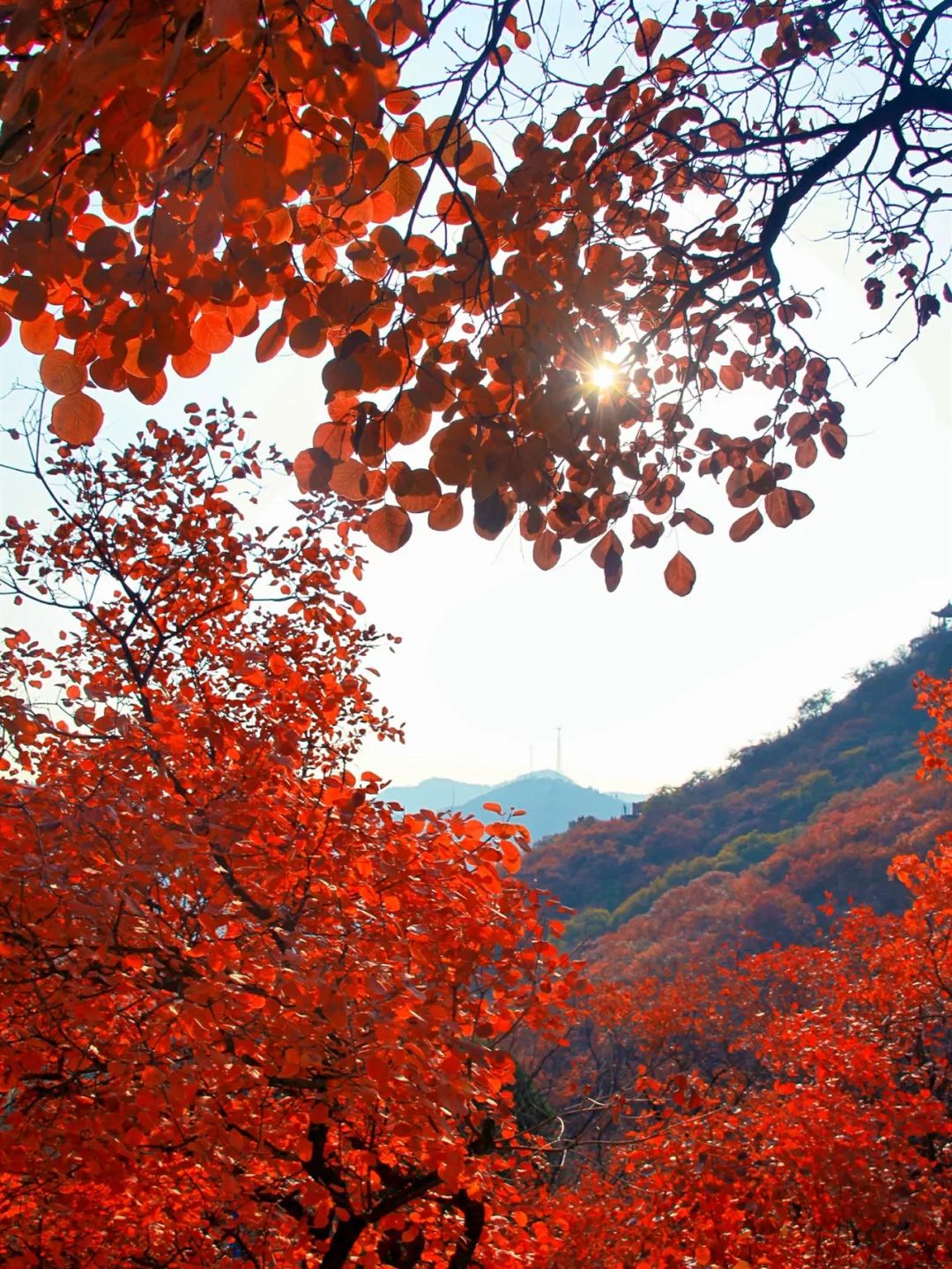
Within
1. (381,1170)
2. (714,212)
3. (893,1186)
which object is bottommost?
(893,1186)

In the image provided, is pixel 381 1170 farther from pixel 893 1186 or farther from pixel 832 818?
pixel 832 818

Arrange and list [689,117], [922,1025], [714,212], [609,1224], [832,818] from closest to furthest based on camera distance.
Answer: [689,117] < [714,212] < [609,1224] < [922,1025] < [832,818]

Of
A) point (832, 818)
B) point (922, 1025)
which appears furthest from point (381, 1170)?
point (832, 818)

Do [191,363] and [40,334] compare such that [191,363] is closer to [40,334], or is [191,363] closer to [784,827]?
[40,334]

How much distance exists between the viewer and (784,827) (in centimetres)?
4444

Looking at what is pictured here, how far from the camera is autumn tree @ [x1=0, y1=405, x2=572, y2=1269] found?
10.2 ft

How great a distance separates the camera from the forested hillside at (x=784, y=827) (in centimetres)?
3173

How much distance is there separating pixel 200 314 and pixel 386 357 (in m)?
0.34

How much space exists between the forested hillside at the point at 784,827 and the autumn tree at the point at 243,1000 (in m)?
22.8

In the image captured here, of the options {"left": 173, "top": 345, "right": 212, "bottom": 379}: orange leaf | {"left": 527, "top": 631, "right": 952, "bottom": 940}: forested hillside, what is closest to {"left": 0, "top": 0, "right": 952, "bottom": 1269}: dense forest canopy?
{"left": 173, "top": 345, "right": 212, "bottom": 379}: orange leaf

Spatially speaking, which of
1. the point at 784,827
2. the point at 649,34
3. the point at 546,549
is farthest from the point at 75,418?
the point at 784,827

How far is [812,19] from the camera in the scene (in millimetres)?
3121

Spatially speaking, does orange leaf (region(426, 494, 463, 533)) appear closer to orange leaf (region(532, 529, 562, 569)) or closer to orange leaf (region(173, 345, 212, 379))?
orange leaf (region(532, 529, 562, 569))

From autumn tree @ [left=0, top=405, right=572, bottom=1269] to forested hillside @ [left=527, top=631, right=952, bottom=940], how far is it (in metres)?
22.8
